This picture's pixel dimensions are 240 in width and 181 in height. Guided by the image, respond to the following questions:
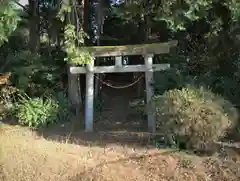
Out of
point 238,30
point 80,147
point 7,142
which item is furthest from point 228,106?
point 7,142

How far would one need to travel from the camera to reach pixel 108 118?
1236 cm

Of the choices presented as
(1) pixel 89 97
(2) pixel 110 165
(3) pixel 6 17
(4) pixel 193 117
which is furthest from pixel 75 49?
(4) pixel 193 117

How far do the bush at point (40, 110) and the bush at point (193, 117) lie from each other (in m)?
4.82

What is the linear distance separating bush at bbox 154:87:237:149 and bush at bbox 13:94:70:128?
15.8 feet

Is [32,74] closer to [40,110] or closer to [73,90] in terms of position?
[73,90]

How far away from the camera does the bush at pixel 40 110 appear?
10820 millimetres

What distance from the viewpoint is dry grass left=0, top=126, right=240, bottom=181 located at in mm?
6534

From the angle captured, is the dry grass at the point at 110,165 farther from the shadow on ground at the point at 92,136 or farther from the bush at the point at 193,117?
the shadow on ground at the point at 92,136

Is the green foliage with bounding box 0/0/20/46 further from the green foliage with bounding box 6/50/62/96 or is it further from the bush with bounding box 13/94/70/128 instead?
the green foliage with bounding box 6/50/62/96

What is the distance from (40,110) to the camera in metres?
11.1

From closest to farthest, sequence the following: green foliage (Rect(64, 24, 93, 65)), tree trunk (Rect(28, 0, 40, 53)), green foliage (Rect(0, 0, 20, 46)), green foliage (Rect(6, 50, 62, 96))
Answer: green foliage (Rect(0, 0, 20, 46)), green foliage (Rect(64, 24, 93, 65)), green foliage (Rect(6, 50, 62, 96)), tree trunk (Rect(28, 0, 40, 53))

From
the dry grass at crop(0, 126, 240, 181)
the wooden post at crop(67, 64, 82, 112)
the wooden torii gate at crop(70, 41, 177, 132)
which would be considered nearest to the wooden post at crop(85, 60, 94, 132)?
the wooden torii gate at crop(70, 41, 177, 132)

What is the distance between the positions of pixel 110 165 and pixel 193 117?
1793 millimetres

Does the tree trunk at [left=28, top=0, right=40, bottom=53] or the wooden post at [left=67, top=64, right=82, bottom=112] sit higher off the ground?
the tree trunk at [left=28, top=0, right=40, bottom=53]
